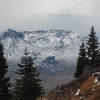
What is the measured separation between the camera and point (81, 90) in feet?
64.2

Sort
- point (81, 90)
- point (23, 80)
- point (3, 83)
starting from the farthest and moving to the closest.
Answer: point (23, 80) → point (3, 83) → point (81, 90)

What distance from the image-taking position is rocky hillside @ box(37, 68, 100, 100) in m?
17.9

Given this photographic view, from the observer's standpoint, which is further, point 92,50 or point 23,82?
point 92,50

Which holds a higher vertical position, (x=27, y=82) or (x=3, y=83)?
(x=3, y=83)

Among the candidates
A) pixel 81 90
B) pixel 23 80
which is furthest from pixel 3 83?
pixel 81 90

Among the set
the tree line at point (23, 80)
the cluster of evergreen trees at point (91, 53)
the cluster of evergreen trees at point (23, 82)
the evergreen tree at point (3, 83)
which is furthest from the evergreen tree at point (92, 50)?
the evergreen tree at point (3, 83)

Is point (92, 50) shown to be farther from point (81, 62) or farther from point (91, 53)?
point (81, 62)

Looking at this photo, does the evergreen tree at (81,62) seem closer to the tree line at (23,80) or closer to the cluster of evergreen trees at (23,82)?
the tree line at (23,80)

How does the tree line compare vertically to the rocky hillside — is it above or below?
below

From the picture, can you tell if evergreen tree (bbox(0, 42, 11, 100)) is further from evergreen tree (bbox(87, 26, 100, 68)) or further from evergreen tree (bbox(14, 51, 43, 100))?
evergreen tree (bbox(87, 26, 100, 68))

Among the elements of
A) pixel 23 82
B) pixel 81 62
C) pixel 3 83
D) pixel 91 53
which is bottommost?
pixel 23 82

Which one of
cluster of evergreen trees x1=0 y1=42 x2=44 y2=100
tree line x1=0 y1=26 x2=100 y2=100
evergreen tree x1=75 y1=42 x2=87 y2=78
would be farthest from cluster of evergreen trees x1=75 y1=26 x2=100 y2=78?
cluster of evergreen trees x1=0 y1=42 x2=44 y2=100

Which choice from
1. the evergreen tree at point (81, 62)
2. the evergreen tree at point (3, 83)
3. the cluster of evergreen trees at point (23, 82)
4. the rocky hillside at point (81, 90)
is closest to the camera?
the rocky hillside at point (81, 90)

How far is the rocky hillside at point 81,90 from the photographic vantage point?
17875 mm
